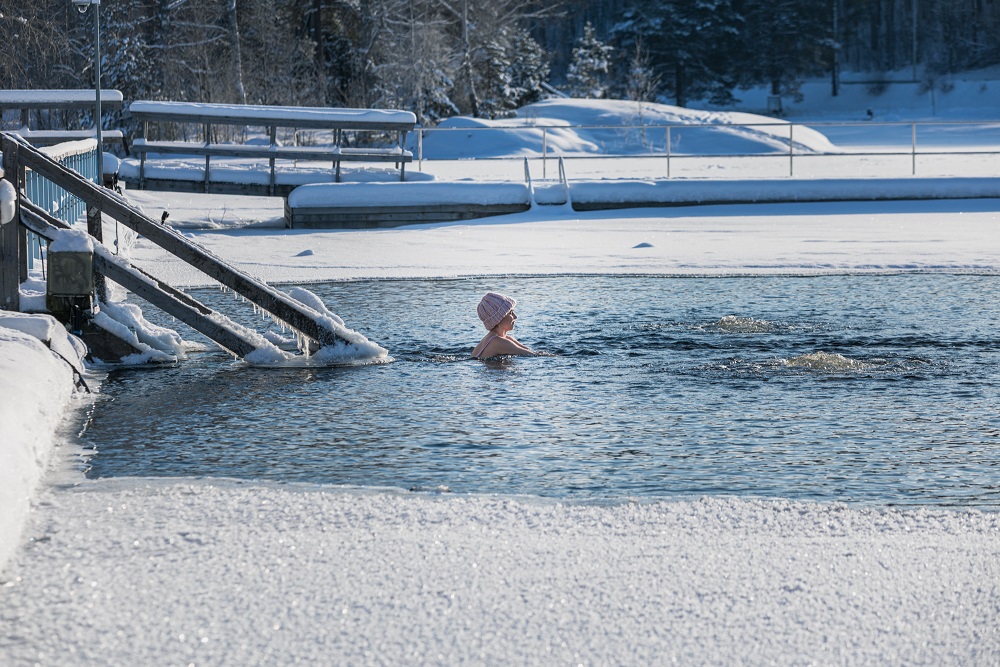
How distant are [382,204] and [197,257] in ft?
36.8

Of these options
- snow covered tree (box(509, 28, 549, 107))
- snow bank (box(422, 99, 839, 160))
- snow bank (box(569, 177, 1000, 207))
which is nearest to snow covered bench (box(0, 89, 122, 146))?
snow bank (box(569, 177, 1000, 207))

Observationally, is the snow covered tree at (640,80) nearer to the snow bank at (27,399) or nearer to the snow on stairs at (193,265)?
the snow on stairs at (193,265)

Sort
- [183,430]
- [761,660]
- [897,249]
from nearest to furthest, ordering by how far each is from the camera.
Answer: [761,660]
[183,430]
[897,249]

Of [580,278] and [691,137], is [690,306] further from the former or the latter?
[691,137]

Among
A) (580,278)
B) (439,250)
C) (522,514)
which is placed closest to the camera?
(522,514)

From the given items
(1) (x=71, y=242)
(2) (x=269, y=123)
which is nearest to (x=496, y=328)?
(1) (x=71, y=242)

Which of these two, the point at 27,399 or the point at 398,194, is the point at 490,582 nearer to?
the point at 27,399

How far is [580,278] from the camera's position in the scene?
1312 cm

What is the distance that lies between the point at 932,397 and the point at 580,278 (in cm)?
599

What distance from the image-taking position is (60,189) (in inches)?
584

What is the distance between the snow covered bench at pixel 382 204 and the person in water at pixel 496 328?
11.3 m

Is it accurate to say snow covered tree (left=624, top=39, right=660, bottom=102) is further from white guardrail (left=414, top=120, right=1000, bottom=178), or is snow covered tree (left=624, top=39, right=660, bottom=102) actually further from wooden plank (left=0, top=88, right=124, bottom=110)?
wooden plank (left=0, top=88, right=124, bottom=110)

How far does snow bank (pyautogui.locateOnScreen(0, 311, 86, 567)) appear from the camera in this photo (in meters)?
4.95

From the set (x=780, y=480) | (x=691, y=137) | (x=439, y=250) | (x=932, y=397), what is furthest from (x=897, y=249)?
(x=691, y=137)
